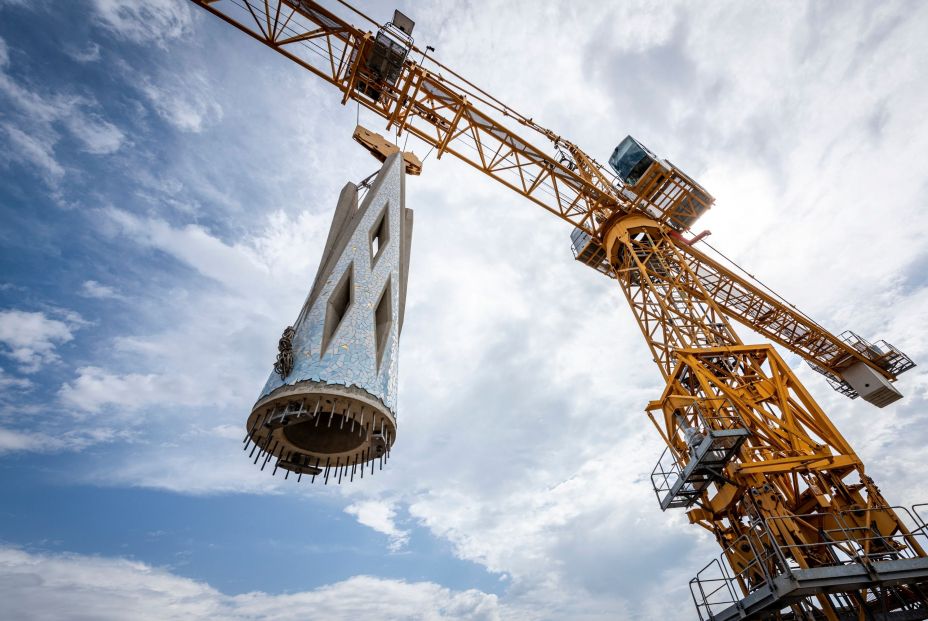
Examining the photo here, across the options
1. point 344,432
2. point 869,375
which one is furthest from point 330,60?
point 869,375

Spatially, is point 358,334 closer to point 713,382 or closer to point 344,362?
point 344,362

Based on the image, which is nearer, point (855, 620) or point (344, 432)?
point (855, 620)

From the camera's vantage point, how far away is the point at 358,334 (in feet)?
42.8

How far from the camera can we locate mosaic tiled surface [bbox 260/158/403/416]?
1223 cm

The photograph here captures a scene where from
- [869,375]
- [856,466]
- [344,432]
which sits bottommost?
[856,466]

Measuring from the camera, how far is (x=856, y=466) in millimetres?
13906

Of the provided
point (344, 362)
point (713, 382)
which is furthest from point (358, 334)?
point (713, 382)

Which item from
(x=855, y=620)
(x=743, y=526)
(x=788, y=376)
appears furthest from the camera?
(x=788, y=376)

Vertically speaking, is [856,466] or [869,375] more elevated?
[869,375]

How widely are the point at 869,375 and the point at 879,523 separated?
22621 millimetres

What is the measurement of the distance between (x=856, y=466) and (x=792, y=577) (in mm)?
5353

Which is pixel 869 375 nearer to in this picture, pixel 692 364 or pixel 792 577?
pixel 692 364

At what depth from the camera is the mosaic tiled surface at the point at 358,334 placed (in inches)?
481

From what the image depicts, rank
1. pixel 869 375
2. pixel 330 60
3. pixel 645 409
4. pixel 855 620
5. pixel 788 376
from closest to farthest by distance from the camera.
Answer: pixel 855 620
pixel 788 376
pixel 645 409
pixel 330 60
pixel 869 375
